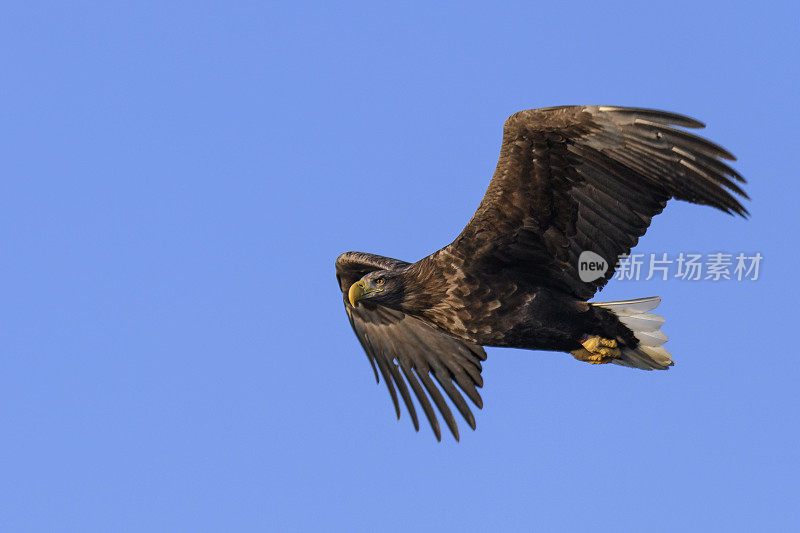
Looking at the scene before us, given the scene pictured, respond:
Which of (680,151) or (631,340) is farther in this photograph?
(631,340)

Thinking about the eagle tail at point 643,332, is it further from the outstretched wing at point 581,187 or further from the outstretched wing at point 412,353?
the outstretched wing at point 412,353

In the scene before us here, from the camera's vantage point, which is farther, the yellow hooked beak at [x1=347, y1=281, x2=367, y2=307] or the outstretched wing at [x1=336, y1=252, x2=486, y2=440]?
the outstretched wing at [x1=336, y1=252, x2=486, y2=440]

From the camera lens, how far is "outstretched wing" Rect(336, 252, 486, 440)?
10.3 meters

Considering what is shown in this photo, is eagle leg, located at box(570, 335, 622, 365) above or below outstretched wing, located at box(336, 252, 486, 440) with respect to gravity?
below

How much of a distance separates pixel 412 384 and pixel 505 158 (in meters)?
3.08

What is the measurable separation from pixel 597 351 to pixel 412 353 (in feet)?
7.30

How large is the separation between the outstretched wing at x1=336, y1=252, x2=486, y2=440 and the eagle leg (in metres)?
1.43

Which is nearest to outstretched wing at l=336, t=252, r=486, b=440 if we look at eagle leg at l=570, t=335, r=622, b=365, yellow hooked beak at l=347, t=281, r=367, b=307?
yellow hooked beak at l=347, t=281, r=367, b=307

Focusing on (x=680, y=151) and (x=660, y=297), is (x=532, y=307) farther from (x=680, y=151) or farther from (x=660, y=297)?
(x=680, y=151)

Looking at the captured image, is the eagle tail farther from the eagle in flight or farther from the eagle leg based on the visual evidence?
the eagle leg

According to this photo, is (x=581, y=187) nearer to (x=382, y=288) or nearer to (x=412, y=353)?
(x=382, y=288)

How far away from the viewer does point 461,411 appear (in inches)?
402

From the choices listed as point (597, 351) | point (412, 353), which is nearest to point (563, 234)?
point (597, 351)

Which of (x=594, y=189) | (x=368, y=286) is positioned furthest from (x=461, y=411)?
(x=594, y=189)
